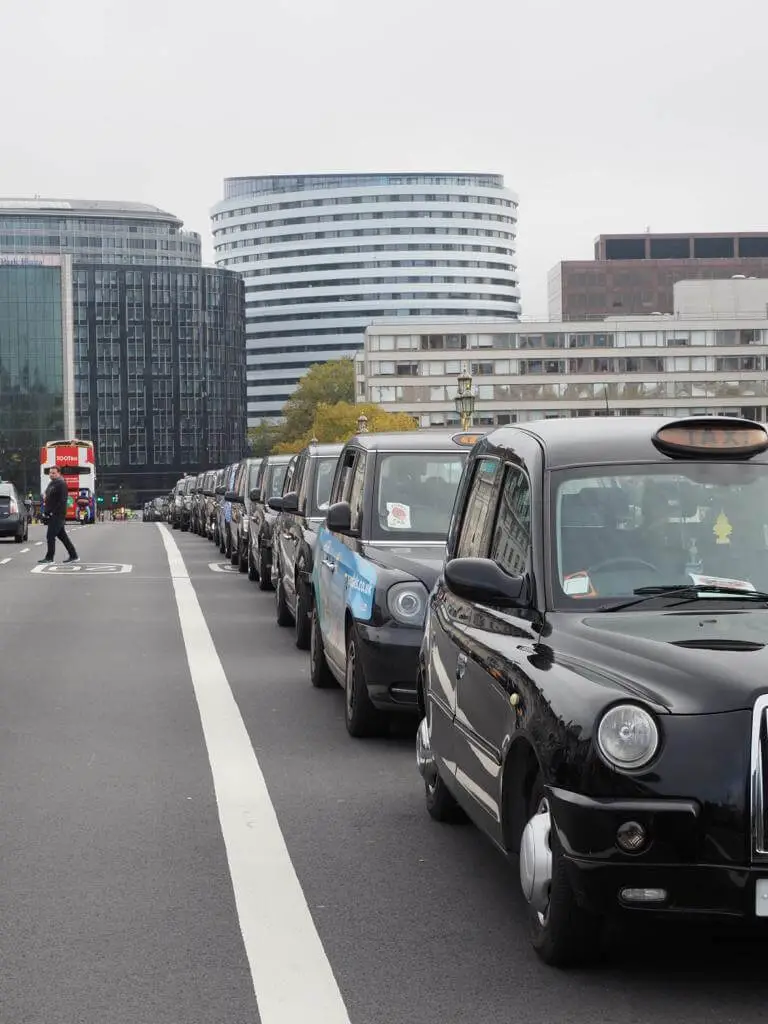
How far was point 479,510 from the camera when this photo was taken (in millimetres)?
6496

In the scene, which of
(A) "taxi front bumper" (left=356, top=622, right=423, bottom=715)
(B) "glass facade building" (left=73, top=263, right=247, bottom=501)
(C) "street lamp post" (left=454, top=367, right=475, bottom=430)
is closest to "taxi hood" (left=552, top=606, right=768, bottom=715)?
(A) "taxi front bumper" (left=356, top=622, right=423, bottom=715)

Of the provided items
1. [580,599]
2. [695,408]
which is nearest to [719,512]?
[580,599]

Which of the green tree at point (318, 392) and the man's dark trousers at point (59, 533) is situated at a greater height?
the green tree at point (318, 392)

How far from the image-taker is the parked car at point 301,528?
13.5 m

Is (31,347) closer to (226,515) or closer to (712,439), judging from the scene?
A: (226,515)

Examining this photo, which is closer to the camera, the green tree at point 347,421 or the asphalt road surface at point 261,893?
the asphalt road surface at point 261,893

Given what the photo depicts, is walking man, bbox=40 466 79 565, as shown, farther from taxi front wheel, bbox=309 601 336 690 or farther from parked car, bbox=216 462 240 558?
taxi front wheel, bbox=309 601 336 690

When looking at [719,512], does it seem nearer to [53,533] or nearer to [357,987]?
[357,987]

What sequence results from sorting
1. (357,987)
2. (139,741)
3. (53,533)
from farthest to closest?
(53,533) < (139,741) < (357,987)

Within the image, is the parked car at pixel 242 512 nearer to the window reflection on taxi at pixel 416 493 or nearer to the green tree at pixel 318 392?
the window reflection on taxi at pixel 416 493

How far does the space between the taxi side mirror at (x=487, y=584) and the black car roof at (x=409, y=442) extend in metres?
5.24

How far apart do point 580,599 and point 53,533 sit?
2575 centimetres

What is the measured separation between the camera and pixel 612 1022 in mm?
4340

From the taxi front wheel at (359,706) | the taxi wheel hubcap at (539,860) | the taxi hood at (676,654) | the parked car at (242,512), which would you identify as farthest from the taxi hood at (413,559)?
the parked car at (242,512)
